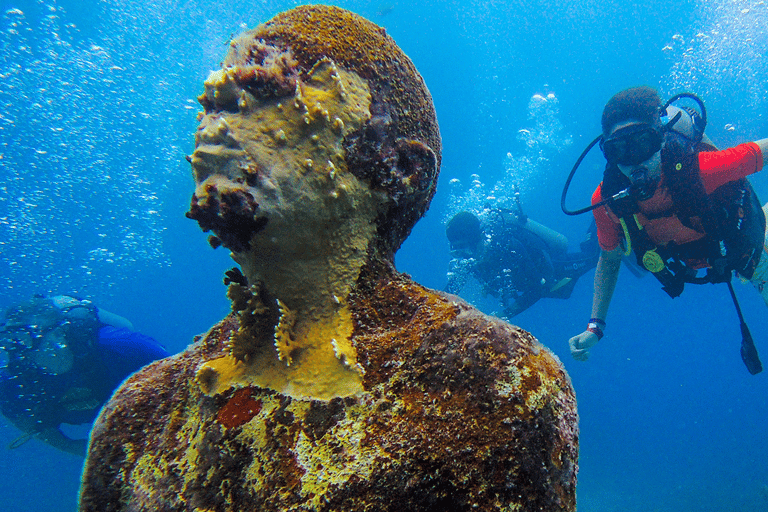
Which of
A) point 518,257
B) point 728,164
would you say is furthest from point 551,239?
point 728,164

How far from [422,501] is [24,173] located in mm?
40624

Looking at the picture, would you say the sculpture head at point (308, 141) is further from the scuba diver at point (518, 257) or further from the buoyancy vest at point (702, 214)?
the scuba diver at point (518, 257)

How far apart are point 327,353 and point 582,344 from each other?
4196 millimetres

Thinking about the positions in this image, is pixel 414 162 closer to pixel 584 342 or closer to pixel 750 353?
pixel 584 342

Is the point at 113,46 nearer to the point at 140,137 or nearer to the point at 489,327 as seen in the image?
the point at 140,137

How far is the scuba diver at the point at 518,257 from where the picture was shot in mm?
10641

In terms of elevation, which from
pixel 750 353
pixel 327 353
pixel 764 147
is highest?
pixel 764 147

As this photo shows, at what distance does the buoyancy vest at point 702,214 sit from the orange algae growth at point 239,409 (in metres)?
4.72

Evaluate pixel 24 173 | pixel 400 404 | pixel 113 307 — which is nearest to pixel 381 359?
pixel 400 404

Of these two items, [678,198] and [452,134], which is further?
[452,134]

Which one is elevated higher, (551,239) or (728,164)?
(551,239)

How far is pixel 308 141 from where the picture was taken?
46.0 inches

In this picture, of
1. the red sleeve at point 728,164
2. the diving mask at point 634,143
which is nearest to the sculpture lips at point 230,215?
the diving mask at point 634,143

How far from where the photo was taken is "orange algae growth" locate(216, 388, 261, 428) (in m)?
1.10
